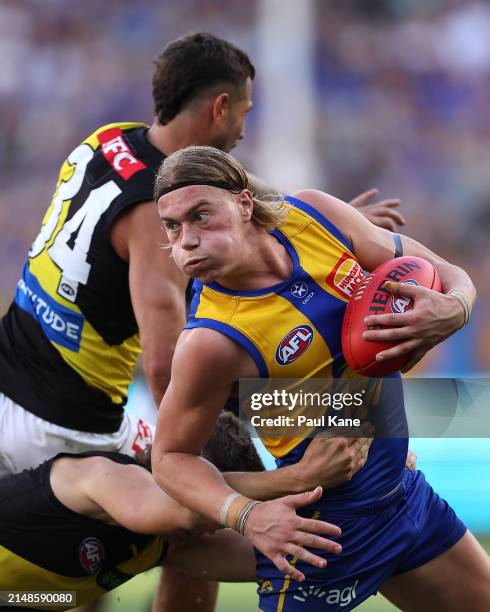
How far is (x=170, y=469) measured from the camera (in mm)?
3078

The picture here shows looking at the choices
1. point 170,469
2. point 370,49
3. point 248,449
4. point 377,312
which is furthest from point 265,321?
point 370,49

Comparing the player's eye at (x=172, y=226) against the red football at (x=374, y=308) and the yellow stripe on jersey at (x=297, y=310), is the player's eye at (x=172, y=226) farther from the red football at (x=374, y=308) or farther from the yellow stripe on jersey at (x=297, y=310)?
the red football at (x=374, y=308)

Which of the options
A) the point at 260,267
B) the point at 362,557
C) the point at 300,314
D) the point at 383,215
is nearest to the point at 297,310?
the point at 300,314

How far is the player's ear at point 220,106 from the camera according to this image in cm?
422

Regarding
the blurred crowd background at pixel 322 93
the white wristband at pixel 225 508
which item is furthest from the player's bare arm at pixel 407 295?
the blurred crowd background at pixel 322 93

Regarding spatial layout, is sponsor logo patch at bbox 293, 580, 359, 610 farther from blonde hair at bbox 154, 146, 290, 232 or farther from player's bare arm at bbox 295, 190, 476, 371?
blonde hair at bbox 154, 146, 290, 232

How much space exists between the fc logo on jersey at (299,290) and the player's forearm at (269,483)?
0.53 meters

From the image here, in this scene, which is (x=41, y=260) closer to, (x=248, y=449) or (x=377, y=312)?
(x=248, y=449)

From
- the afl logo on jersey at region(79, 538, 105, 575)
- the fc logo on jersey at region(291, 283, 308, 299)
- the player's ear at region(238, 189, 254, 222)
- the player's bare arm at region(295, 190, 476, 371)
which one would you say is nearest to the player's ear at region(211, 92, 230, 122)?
the player's bare arm at region(295, 190, 476, 371)

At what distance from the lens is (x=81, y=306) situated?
13.8ft

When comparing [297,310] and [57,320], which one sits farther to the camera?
[57,320]

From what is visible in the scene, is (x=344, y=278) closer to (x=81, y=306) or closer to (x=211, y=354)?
(x=211, y=354)

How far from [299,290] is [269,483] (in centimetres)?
61

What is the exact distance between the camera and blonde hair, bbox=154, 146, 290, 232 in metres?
3.07
